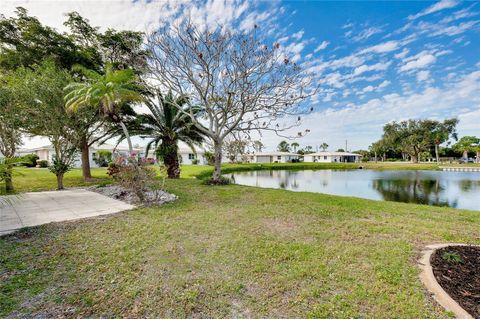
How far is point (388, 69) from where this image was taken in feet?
→ 49.1

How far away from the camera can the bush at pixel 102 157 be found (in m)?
31.8

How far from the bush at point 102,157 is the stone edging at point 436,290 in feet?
117

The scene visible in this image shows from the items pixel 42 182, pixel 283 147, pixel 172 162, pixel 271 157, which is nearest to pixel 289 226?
pixel 172 162

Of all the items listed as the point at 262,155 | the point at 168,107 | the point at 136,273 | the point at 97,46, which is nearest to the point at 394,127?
the point at 262,155

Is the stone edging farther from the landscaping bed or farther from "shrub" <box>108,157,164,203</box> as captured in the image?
"shrub" <box>108,157,164,203</box>

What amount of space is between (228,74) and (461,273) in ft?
36.1

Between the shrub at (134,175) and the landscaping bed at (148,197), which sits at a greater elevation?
the shrub at (134,175)

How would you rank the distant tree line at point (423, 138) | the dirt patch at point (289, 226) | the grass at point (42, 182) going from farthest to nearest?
the distant tree line at point (423, 138) < the grass at point (42, 182) < the dirt patch at point (289, 226)

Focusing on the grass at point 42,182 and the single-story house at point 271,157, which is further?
the single-story house at point 271,157

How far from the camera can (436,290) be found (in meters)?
2.81

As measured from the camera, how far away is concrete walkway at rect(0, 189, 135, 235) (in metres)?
5.69

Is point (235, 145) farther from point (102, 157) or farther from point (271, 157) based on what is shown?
point (271, 157)

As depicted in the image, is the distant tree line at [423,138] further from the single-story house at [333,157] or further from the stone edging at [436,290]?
the stone edging at [436,290]

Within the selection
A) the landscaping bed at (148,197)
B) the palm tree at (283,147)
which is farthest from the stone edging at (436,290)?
the palm tree at (283,147)
